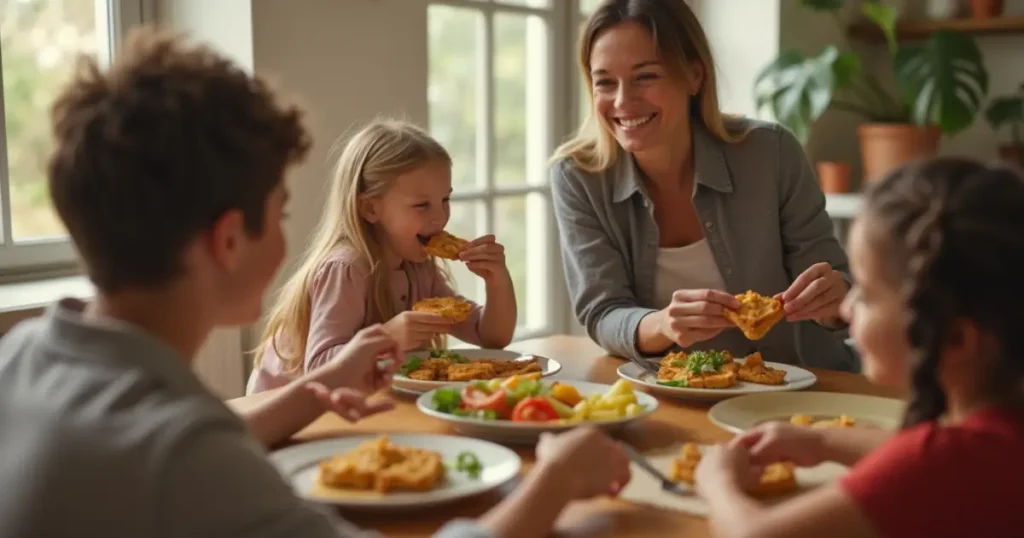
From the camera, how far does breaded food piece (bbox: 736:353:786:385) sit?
6.19 ft

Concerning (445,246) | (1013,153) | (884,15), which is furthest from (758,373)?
(1013,153)

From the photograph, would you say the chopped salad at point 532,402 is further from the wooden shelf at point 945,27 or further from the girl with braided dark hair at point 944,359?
the wooden shelf at point 945,27

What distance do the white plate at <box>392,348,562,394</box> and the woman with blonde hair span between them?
26 cm

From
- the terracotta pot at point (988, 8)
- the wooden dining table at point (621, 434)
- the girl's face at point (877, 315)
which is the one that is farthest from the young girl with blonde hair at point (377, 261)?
the terracotta pot at point (988, 8)

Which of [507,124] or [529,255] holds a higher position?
[507,124]

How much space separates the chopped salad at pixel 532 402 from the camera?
157 centimetres

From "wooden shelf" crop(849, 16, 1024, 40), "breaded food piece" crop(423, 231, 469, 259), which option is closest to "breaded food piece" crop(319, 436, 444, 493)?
"breaded food piece" crop(423, 231, 469, 259)

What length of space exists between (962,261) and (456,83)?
105 inches

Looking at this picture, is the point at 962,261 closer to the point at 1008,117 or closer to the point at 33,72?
the point at 33,72

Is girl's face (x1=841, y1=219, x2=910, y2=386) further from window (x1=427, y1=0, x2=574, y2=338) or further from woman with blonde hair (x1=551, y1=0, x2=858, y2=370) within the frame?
window (x1=427, y1=0, x2=574, y2=338)

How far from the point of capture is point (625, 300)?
7.77 ft

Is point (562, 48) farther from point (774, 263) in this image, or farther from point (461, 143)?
point (774, 263)

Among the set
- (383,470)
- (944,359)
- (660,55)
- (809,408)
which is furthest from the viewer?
(660,55)

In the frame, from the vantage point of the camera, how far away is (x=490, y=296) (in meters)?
2.37
